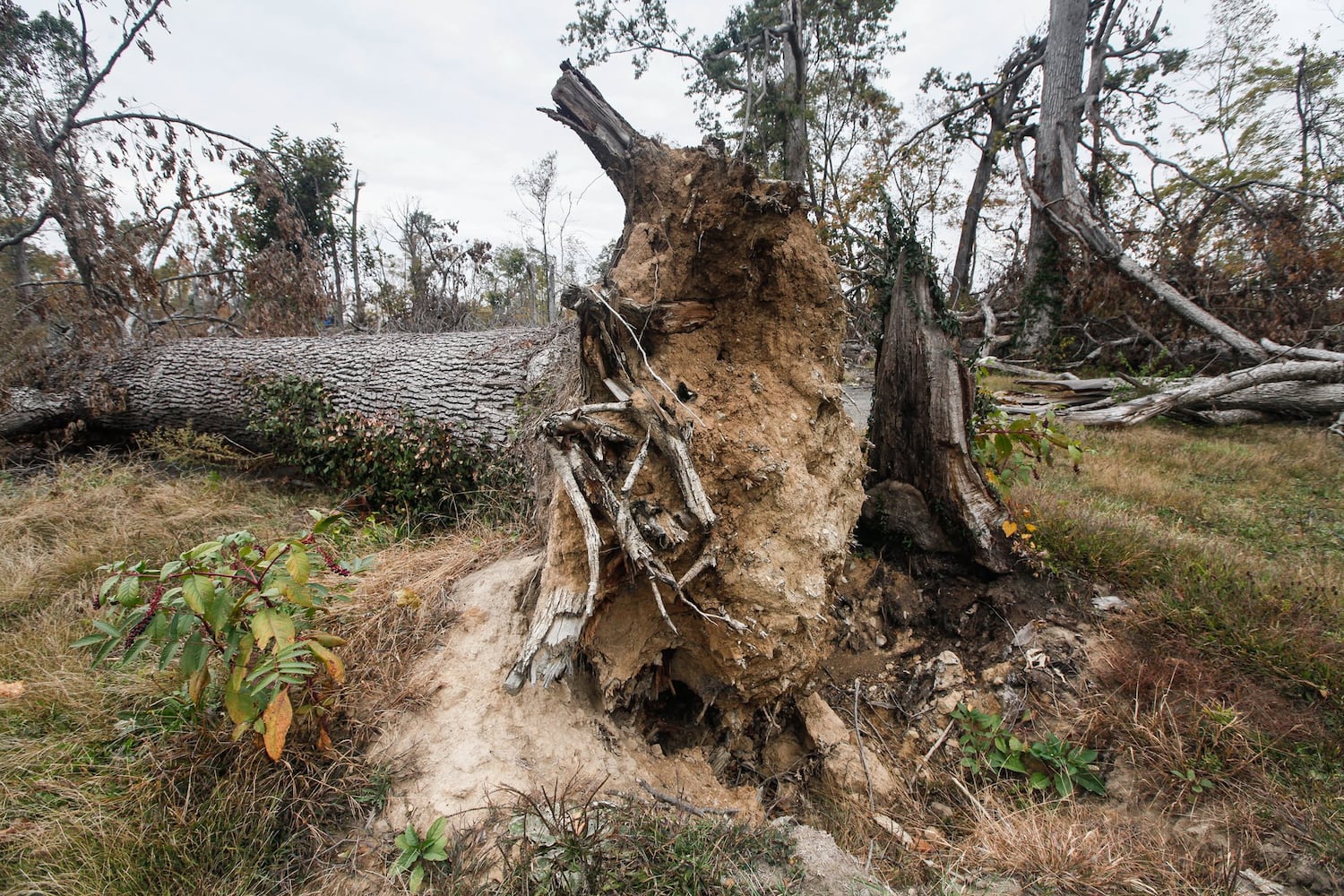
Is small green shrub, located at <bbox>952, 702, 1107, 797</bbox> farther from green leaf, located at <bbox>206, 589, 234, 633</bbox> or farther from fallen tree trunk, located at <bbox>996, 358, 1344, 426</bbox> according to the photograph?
fallen tree trunk, located at <bbox>996, 358, 1344, 426</bbox>

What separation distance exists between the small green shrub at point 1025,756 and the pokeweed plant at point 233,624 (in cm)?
266

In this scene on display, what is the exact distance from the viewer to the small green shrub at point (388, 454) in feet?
16.5

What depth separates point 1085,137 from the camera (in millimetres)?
11484

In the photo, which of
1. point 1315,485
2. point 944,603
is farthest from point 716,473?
point 1315,485

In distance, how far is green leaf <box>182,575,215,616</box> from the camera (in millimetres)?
1650

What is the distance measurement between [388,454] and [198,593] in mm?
3835

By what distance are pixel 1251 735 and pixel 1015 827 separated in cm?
107

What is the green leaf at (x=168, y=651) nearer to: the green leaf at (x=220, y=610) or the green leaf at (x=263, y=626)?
the green leaf at (x=220, y=610)

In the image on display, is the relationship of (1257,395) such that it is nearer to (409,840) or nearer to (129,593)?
(409,840)

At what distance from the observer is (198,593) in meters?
1.67

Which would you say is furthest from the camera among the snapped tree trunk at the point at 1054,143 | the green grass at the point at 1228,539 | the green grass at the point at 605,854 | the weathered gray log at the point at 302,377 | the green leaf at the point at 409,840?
the snapped tree trunk at the point at 1054,143

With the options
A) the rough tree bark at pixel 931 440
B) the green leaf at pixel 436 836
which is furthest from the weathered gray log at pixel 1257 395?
the green leaf at pixel 436 836

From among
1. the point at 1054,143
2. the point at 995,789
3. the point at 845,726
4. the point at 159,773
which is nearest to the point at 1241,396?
the point at 1054,143

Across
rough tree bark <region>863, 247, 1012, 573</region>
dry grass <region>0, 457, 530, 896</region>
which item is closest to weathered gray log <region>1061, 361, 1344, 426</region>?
rough tree bark <region>863, 247, 1012, 573</region>
